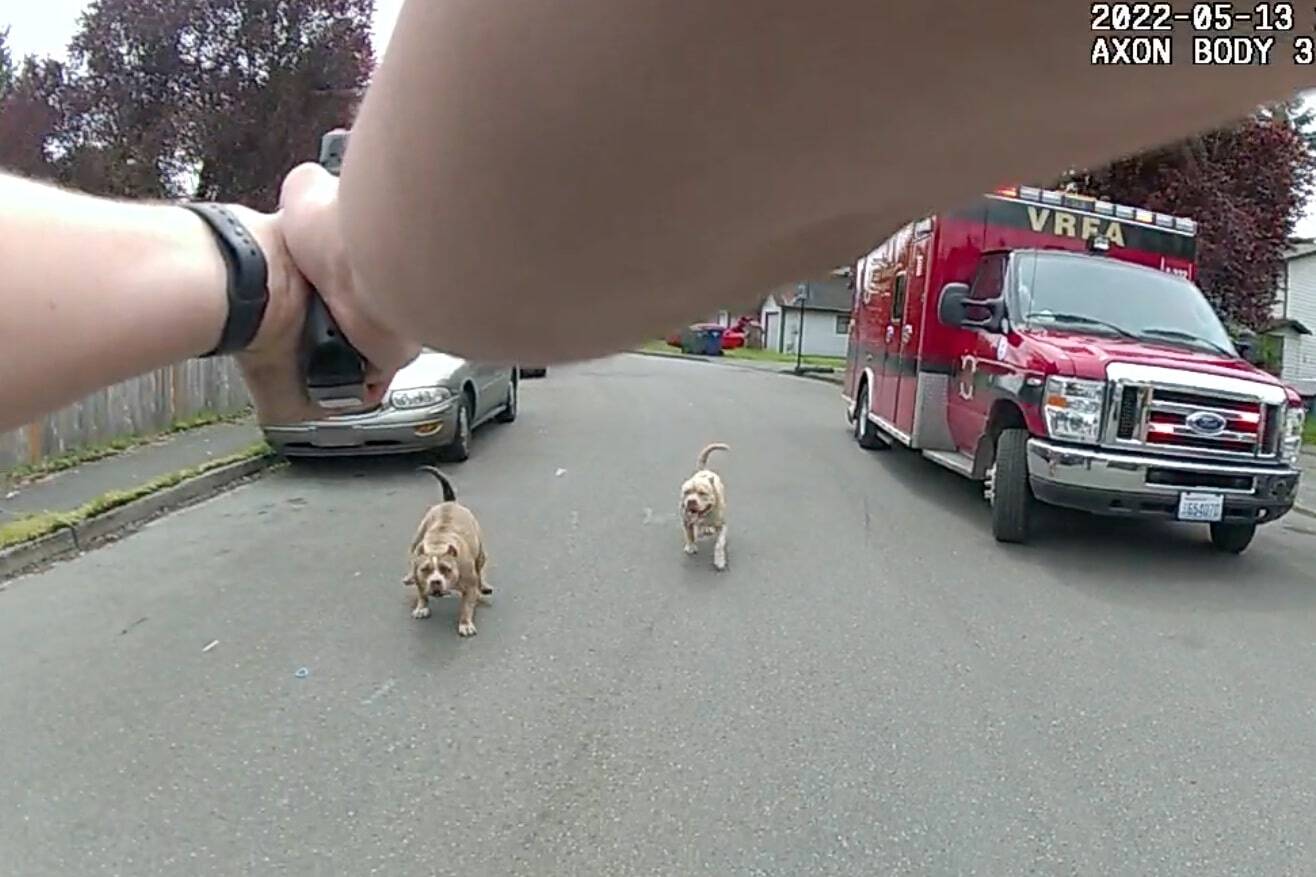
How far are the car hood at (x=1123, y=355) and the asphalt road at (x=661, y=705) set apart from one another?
1294 millimetres

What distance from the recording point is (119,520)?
734 centimetres

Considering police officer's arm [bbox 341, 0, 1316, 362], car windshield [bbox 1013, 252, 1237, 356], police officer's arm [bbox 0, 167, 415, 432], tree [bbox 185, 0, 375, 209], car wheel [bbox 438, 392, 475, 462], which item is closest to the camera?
police officer's arm [bbox 341, 0, 1316, 362]

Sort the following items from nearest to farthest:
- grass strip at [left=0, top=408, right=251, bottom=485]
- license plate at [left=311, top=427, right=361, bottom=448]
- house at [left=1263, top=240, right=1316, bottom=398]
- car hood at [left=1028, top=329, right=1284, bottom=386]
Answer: car hood at [left=1028, top=329, right=1284, bottom=386]
grass strip at [left=0, top=408, right=251, bottom=485]
license plate at [left=311, top=427, right=361, bottom=448]
house at [left=1263, top=240, right=1316, bottom=398]

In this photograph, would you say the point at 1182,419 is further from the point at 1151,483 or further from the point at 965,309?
the point at 965,309

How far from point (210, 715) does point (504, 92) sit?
12.5 feet

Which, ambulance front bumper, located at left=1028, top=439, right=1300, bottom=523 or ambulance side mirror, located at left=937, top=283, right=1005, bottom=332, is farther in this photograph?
ambulance side mirror, located at left=937, top=283, right=1005, bottom=332

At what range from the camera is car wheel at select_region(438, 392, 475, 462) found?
10.1 m

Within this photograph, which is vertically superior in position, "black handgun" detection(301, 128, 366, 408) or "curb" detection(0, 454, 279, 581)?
"black handgun" detection(301, 128, 366, 408)

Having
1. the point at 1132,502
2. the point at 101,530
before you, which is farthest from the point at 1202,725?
Answer: the point at 101,530

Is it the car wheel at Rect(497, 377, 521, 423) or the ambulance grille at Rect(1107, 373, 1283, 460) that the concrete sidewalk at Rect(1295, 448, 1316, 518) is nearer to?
the ambulance grille at Rect(1107, 373, 1283, 460)

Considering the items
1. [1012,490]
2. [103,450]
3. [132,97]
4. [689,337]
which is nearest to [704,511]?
[1012,490]

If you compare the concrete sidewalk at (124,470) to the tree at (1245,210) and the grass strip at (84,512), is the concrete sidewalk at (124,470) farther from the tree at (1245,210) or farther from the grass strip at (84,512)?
the tree at (1245,210)

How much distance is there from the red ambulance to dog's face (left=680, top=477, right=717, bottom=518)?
212 centimetres

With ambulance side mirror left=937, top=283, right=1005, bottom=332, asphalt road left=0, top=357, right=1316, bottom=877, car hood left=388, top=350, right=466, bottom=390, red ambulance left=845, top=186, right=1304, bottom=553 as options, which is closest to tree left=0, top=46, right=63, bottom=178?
car hood left=388, top=350, right=466, bottom=390
